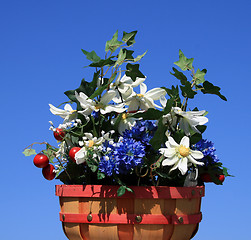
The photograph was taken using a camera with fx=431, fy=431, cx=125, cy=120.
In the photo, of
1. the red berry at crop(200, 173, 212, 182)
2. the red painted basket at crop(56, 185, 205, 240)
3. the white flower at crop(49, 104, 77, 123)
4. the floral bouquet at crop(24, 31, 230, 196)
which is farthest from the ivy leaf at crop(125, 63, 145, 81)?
the red berry at crop(200, 173, 212, 182)

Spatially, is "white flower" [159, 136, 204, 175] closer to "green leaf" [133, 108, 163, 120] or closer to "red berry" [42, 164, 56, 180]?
"green leaf" [133, 108, 163, 120]

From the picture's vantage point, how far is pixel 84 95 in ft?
8.48

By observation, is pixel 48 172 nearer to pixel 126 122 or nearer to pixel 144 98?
pixel 126 122

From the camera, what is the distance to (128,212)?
2432 mm

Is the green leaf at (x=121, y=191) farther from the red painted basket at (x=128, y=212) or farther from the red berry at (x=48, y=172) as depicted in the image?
the red berry at (x=48, y=172)

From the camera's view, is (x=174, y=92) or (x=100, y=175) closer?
(x=100, y=175)

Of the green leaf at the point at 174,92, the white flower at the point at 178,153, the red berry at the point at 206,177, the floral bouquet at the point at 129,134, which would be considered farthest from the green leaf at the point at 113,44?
the red berry at the point at 206,177

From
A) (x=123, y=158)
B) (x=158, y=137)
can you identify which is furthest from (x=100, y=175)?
(x=158, y=137)

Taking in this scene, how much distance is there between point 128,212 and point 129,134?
1.47 ft

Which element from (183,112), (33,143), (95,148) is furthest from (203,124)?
(33,143)

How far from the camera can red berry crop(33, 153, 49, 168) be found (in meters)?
2.66

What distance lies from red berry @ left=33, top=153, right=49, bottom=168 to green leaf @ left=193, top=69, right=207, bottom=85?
3.52 feet

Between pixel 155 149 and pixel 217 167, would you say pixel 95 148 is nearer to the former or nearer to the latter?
pixel 155 149

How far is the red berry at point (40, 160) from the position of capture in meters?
2.66
